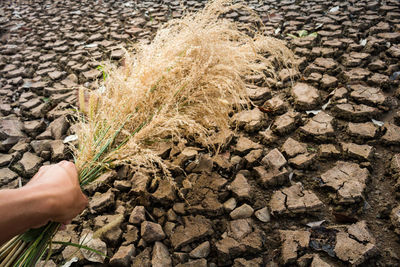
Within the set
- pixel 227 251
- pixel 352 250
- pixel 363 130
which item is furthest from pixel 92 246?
pixel 363 130

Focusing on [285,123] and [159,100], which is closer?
[159,100]

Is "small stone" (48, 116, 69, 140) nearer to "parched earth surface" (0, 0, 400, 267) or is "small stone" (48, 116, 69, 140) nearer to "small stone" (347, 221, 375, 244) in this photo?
"parched earth surface" (0, 0, 400, 267)

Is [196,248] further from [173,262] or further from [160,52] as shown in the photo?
[160,52]

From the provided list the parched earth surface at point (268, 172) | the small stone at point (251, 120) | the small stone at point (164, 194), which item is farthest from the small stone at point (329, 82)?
the small stone at point (164, 194)

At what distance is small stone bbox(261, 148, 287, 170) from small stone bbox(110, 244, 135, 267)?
3.02 feet

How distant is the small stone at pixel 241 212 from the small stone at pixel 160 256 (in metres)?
0.39

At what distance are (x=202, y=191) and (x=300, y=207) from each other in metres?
0.54

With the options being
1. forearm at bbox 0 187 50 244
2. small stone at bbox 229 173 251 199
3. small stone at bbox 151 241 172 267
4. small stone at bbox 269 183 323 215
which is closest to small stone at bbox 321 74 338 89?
small stone at bbox 269 183 323 215

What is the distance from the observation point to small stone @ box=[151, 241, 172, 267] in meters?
1.29

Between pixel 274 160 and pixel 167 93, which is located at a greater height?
pixel 167 93

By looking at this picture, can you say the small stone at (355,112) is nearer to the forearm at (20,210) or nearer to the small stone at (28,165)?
the forearm at (20,210)

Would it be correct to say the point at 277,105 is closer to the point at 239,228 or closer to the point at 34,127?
the point at 239,228

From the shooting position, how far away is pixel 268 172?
1688mm

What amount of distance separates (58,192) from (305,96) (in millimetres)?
1941
